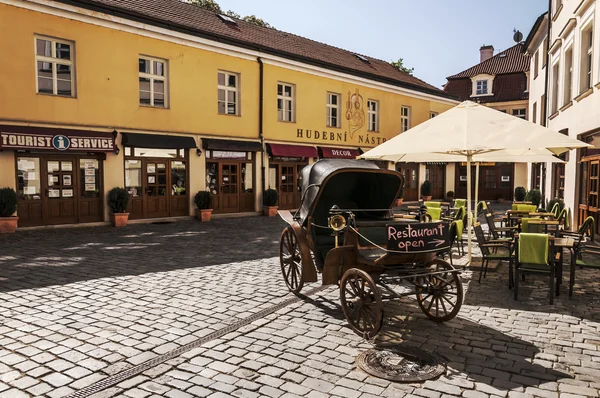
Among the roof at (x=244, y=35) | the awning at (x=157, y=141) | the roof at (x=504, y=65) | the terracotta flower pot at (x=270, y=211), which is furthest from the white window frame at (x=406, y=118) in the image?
the awning at (x=157, y=141)

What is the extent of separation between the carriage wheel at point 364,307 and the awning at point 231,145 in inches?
527

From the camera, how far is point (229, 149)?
1833 cm

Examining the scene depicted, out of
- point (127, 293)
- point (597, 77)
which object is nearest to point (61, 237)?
point (127, 293)

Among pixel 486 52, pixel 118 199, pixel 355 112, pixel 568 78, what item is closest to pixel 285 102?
pixel 355 112

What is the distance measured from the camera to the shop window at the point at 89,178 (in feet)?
48.7

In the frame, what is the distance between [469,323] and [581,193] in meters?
9.71

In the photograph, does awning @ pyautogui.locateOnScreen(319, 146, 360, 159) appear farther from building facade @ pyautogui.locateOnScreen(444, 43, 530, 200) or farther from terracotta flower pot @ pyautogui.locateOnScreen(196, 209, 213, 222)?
building facade @ pyautogui.locateOnScreen(444, 43, 530, 200)

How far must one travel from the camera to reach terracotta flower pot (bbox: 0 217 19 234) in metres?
12.9

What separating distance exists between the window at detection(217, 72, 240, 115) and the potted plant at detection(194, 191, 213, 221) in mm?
3623

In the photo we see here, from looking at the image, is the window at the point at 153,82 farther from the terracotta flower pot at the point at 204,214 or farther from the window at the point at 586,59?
the window at the point at 586,59

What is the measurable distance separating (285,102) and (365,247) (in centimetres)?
1613

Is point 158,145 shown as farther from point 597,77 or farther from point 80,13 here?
point 597,77

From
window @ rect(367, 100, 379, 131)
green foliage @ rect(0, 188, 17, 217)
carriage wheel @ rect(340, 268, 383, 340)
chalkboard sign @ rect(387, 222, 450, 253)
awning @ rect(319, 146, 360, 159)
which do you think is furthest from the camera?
window @ rect(367, 100, 379, 131)

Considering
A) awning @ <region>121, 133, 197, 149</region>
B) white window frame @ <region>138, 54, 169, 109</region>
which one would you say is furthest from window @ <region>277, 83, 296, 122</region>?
white window frame @ <region>138, 54, 169, 109</region>
